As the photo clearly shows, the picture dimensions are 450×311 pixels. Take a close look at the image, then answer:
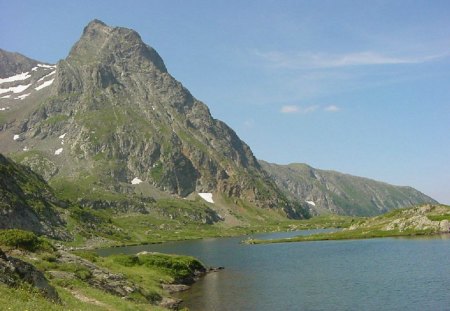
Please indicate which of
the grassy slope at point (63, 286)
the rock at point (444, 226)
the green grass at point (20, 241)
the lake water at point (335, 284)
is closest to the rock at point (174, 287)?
the grassy slope at point (63, 286)

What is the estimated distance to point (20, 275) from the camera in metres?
34.5

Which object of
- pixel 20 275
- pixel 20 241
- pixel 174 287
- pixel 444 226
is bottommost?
pixel 174 287

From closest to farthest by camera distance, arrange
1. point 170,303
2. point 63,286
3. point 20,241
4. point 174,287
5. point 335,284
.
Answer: point 63,286 < point 20,241 < point 170,303 < point 335,284 < point 174,287

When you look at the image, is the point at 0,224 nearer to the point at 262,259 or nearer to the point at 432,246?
the point at 262,259

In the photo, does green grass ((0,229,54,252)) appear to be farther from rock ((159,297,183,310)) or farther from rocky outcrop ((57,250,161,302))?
rock ((159,297,183,310))

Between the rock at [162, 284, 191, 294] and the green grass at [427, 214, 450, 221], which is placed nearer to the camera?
the rock at [162, 284, 191, 294]

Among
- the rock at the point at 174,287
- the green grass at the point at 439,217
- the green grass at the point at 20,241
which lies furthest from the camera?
the green grass at the point at 439,217

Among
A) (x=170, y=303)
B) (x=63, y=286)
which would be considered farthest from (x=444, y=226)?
(x=63, y=286)

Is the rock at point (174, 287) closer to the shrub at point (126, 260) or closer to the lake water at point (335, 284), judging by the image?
the lake water at point (335, 284)

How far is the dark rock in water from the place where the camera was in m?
32.0

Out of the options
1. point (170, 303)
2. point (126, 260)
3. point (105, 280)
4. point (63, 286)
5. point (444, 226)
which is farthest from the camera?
point (444, 226)

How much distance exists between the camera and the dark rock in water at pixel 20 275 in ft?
105

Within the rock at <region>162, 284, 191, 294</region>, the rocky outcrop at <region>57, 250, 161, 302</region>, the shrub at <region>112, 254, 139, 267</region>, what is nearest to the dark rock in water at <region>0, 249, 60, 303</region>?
the rocky outcrop at <region>57, 250, 161, 302</region>

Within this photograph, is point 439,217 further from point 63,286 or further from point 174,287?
point 63,286
